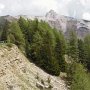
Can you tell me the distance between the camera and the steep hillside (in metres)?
71.6

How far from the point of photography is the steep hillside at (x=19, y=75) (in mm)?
71625

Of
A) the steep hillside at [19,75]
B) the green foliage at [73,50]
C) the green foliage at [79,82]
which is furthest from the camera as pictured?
the green foliage at [73,50]

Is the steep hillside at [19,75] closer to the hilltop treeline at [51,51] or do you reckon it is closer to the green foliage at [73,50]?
the hilltop treeline at [51,51]

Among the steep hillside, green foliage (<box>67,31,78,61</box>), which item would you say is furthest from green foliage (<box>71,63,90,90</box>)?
Answer: green foliage (<box>67,31,78,61</box>)

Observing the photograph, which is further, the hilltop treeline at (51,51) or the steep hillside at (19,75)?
the hilltop treeline at (51,51)

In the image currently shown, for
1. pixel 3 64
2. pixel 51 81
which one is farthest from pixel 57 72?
pixel 3 64

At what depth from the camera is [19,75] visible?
77562 mm

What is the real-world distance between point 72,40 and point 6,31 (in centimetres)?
2423

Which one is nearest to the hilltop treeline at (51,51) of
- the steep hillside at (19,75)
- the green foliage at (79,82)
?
the green foliage at (79,82)

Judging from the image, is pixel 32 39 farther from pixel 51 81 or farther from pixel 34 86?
pixel 34 86

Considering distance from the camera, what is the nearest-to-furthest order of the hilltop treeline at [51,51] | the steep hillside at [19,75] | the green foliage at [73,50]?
the steep hillside at [19,75], the hilltop treeline at [51,51], the green foliage at [73,50]

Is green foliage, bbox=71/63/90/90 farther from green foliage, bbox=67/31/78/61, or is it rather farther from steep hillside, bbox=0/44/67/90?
green foliage, bbox=67/31/78/61

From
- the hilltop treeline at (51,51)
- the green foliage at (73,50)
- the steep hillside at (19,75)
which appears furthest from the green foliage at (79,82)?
the green foliage at (73,50)

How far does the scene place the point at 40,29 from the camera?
119 meters
